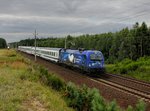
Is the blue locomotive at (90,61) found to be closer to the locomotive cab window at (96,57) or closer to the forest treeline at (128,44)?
the locomotive cab window at (96,57)

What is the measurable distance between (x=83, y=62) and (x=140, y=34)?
37413 mm

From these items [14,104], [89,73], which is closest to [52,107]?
[14,104]

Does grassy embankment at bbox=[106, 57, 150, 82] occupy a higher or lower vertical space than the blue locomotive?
lower

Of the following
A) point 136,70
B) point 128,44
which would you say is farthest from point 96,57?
point 128,44

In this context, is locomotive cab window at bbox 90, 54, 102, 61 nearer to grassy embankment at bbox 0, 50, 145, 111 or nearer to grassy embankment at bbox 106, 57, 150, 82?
grassy embankment at bbox 106, 57, 150, 82

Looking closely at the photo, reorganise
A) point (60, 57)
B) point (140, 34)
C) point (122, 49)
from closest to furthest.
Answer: point (60, 57) < point (140, 34) < point (122, 49)

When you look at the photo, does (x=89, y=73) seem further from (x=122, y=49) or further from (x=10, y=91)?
(x=122, y=49)

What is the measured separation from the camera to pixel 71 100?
16.7 m

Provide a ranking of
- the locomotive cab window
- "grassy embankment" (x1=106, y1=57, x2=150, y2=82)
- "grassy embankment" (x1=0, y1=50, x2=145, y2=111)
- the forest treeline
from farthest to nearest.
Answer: the forest treeline → the locomotive cab window → "grassy embankment" (x1=106, y1=57, x2=150, y2=82) → "grassy embankment" (x1=0, y1=50, x2=145, y2=111)

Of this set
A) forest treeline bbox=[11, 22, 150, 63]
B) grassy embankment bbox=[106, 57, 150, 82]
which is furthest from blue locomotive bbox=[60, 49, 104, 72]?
forest treeline bbox=[11, 22, 150, 63]

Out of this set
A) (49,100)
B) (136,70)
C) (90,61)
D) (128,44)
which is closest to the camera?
(49,100)

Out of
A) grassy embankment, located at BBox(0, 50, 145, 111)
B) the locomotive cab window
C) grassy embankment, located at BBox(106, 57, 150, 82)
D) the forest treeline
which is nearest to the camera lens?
grassy embankment, located at BBox(0, 50, 145, 111)

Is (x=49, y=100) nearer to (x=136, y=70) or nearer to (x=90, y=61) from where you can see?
(x=90, y=61)

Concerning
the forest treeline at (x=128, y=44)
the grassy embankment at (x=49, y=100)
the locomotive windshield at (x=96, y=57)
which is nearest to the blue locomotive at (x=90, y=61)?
the locomotive windshield at (x=96, y=57)
